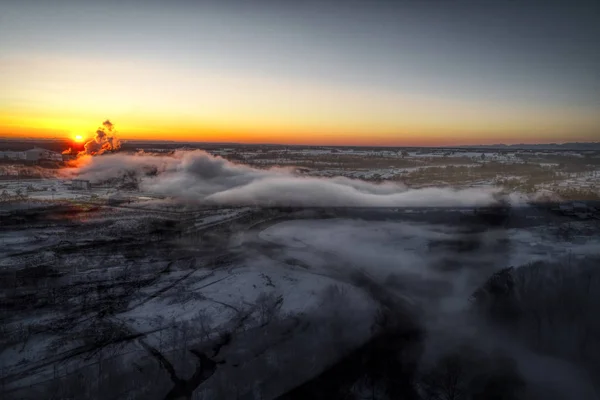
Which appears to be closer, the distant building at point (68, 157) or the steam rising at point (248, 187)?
the steam rising at point (248, 187)

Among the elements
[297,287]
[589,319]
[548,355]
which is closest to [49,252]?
[297,287]

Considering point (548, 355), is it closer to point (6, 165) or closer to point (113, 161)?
point (113, 161)

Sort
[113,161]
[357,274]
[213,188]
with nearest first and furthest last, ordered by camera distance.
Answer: [357,274] < [213,188] < [113,161]

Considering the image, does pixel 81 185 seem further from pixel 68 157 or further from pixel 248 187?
pixel 68 157

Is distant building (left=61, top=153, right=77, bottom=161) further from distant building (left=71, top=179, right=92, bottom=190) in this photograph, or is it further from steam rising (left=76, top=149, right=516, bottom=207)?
distant building (left=71, top=179, right=92, bottom=190)

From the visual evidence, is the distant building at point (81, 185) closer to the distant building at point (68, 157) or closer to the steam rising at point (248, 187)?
the steam rising at point (248, 187)

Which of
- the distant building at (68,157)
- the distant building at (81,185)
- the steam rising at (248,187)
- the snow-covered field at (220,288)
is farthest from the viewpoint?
the distant building at (68,157)

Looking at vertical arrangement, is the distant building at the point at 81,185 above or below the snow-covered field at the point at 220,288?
above

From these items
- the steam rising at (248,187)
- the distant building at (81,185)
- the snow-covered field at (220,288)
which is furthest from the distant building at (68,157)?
the snow-covered field at (220,288)

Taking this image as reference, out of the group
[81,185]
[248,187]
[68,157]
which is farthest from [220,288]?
[68,157]
